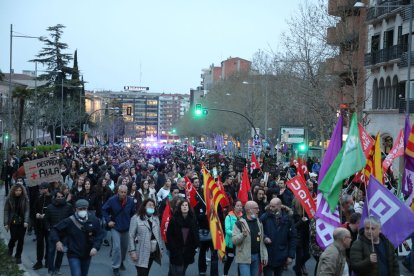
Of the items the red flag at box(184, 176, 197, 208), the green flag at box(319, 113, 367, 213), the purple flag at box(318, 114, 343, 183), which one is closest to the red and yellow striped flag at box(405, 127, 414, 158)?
the purple flag at box(318, 114, 343, 183)

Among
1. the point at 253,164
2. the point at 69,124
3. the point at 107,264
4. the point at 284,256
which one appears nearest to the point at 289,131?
the point at 253,164

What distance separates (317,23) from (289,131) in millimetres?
6330

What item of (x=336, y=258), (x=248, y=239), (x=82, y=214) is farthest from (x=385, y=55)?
(x=336, y=258)

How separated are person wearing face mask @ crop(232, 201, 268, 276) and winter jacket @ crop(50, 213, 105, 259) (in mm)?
1845

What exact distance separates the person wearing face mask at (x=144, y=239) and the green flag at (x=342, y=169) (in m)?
2.53

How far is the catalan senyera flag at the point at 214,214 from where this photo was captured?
37.1 feet

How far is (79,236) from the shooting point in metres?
9.83

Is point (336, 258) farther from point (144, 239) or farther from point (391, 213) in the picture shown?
point (144, 239)

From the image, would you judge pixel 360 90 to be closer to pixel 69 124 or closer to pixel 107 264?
pixel 107 264

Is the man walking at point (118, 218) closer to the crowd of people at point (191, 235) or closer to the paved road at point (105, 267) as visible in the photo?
the crowd of people at point (191, 235)

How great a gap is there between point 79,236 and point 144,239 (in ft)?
3.07

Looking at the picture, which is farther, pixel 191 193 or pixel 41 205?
pixel 191 193

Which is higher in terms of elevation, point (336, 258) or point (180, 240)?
point (336, 258)

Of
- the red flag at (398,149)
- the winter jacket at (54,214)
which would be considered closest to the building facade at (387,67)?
the red flag at (398,149)
